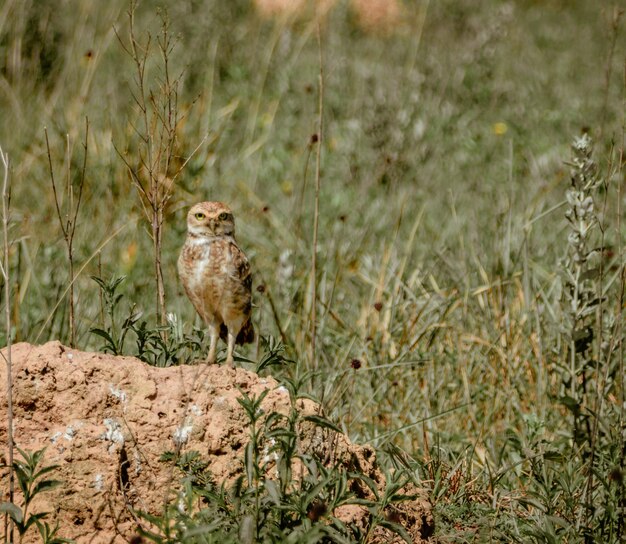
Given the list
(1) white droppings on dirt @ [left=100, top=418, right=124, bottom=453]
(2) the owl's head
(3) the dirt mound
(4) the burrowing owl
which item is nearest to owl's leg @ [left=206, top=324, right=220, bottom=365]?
(4) the burrowing owl

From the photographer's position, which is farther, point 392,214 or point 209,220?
point 392,214

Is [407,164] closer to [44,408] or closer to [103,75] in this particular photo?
[103,75]

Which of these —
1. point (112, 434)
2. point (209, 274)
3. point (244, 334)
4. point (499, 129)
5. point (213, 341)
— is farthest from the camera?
point (499, 129)

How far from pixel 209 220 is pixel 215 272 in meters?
0.22

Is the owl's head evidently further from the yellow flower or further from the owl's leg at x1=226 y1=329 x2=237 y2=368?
the yellow flower

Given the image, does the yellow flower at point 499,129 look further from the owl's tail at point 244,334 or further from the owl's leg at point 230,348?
the owl's leg at point 230,348

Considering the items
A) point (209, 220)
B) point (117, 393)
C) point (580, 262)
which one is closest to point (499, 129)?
point (580, 262)

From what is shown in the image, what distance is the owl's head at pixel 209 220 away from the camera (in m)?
3.38

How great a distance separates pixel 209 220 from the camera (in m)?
3.38

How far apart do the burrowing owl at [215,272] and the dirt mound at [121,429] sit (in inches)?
19.1

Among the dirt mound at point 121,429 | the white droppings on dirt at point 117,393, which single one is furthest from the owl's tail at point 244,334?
the white droppings on dirt at point 117,393

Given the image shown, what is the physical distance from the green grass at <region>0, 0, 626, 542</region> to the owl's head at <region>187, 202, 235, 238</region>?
367mm

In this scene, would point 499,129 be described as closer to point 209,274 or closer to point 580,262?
point 580,262

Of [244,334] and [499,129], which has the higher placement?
[499,129]
